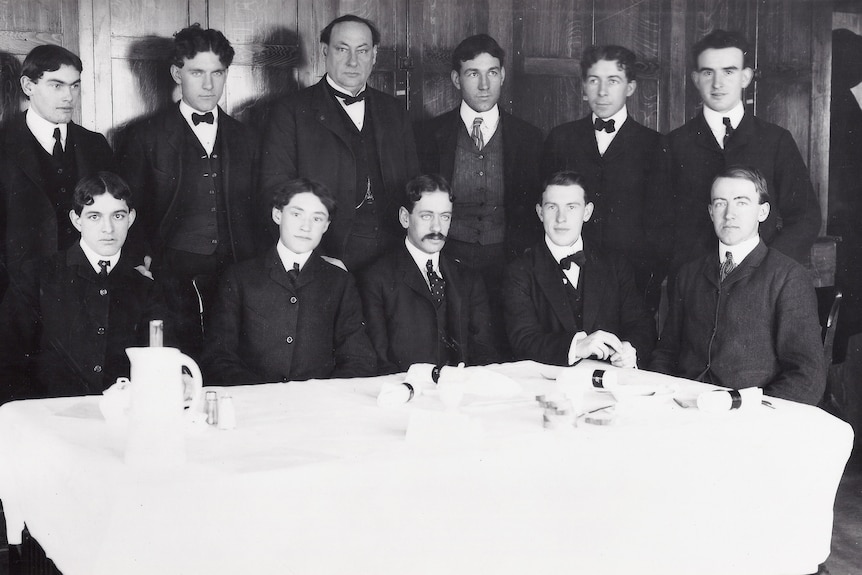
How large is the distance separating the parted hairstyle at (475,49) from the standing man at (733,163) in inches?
31.8

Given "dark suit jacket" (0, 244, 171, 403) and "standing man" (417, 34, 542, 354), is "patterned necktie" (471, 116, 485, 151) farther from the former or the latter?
"dark suit jacket" (0, 244, 171, 403)

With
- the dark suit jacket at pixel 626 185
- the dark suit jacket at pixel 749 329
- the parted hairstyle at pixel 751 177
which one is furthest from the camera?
the dark suit jacket at pixel 626 185

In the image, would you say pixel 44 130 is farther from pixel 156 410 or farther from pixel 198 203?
pixel 156 410

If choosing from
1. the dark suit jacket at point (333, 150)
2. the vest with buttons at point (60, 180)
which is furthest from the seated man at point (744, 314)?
the vest with buttons at point (60, 180)

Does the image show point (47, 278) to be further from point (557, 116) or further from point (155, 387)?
point (557, 116)

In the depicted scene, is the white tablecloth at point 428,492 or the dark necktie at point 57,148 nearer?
the white tablecloth at point 428,492

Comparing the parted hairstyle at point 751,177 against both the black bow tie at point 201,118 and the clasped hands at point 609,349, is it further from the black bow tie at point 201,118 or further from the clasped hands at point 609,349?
the black bow tie at point 201,118

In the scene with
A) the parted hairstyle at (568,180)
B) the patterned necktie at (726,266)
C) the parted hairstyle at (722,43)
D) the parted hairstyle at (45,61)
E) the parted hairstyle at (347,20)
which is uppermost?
the parted hairstyle at (722,43)

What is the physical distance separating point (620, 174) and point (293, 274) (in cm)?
147

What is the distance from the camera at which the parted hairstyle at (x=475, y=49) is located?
151 inches

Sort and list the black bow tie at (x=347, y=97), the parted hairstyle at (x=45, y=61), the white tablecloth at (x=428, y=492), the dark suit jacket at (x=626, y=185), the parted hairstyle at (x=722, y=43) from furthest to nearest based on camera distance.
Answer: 1. the parted hairstyle at (x=722, y=43)
2. the dark suit jacket at (x=626, y=185)
3. the black bow tie at (x=347, y=97)
4. the parted hairstyle at (x=45, y=61)
5. the white tablecloth at (x=428, y=492)

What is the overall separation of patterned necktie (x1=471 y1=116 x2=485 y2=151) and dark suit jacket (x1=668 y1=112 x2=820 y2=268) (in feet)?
2.57

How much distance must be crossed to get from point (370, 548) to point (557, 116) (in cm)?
321

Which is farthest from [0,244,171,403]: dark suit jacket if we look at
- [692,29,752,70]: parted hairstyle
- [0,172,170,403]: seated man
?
[692,29,752,70]: parted hairstyle
